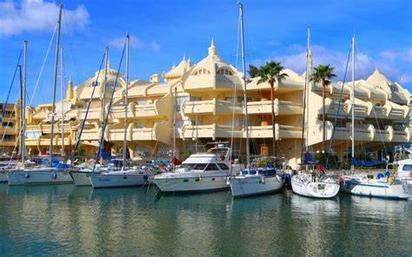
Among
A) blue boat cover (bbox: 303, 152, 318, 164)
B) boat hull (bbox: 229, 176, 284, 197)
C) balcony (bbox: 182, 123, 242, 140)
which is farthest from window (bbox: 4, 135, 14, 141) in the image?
boat hull (bbox: 229, 176, 284, 197)

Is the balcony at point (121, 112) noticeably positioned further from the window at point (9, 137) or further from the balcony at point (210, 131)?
the window at point (9, 137)

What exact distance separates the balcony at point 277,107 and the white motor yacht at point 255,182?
15.7 metres

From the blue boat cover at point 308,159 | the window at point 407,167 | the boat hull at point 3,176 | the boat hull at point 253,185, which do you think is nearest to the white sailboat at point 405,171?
the window at point 407,167

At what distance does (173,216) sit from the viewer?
1431 inches

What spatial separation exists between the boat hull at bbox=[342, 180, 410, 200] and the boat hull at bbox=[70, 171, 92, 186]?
1000 inches

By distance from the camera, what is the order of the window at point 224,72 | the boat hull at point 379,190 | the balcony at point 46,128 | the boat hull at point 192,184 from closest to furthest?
the boat hull at point 379,190 < the boat hull at point 192,184 < the window at point 224,72 < the balcony at point 46,128

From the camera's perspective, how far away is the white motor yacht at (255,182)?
45906 mm

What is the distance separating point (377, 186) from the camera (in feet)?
152

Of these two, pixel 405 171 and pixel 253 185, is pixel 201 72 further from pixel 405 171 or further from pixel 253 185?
pixel 405 171

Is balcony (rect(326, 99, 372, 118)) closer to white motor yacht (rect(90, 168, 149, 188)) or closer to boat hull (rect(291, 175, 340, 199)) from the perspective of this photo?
boat hull (rect(291, 175, 340, 199))

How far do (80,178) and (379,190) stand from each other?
94.0 ft

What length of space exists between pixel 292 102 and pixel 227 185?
806 inches

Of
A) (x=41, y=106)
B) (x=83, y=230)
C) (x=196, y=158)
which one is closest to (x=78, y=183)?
(x=196, y=158)

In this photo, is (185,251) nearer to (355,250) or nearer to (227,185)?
(355,250)
